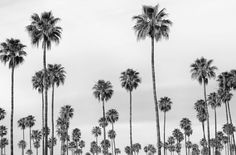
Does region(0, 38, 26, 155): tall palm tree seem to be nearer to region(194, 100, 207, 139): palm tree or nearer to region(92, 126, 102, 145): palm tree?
region(194, 100, 207, 139): palm tree

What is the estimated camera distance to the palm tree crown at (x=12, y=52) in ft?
202

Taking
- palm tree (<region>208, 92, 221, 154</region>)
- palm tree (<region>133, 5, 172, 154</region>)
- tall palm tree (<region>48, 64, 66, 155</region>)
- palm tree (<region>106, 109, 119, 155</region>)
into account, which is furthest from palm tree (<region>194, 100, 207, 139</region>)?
palm tree (<region>133, 5, 172, 154</region>)

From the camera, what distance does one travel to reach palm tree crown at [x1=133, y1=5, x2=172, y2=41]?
47.8 m

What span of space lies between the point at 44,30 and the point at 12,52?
852 cm

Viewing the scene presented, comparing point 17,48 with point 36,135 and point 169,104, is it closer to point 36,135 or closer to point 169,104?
point 169,104

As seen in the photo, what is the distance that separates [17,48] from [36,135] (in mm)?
123084

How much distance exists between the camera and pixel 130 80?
90.5 metres

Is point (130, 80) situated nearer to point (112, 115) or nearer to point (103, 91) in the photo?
point (103, 91)

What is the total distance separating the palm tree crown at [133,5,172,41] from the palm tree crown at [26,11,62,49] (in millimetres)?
12516

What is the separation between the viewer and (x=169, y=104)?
401 ft

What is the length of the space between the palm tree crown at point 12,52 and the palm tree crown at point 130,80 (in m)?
32.6

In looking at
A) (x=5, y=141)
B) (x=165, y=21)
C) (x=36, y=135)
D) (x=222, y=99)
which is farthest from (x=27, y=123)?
(x=165, y=21)

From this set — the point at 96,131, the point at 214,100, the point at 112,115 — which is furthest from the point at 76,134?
the point at 214,100

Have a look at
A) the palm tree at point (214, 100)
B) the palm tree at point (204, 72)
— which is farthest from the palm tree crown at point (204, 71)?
the palm tree at point (214, 100)
